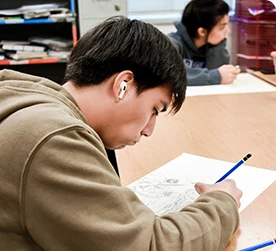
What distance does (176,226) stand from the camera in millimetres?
702

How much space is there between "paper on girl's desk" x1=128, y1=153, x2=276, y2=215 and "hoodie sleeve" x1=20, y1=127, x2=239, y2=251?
0.93 feet

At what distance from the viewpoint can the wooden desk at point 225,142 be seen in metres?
0.85

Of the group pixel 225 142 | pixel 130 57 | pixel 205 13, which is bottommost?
pixel 225 142

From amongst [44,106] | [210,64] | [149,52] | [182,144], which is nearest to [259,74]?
[210,64]

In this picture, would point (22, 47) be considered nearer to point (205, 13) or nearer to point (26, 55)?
point (26, 55)

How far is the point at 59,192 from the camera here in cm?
58

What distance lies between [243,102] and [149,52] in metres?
0.98

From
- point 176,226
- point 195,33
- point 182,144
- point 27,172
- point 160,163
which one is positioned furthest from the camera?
point 195,33

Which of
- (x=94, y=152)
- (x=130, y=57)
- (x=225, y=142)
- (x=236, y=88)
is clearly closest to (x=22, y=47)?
(x=236, y=88)

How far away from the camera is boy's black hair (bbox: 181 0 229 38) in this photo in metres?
2.36

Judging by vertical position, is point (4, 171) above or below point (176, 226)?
above

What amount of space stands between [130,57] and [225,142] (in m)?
0.59

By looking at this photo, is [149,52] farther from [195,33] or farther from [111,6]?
[111,6]

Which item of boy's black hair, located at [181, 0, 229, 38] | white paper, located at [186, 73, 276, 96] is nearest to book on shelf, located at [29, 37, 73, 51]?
boy's black hair, located at [181, 0, 229, 38]
